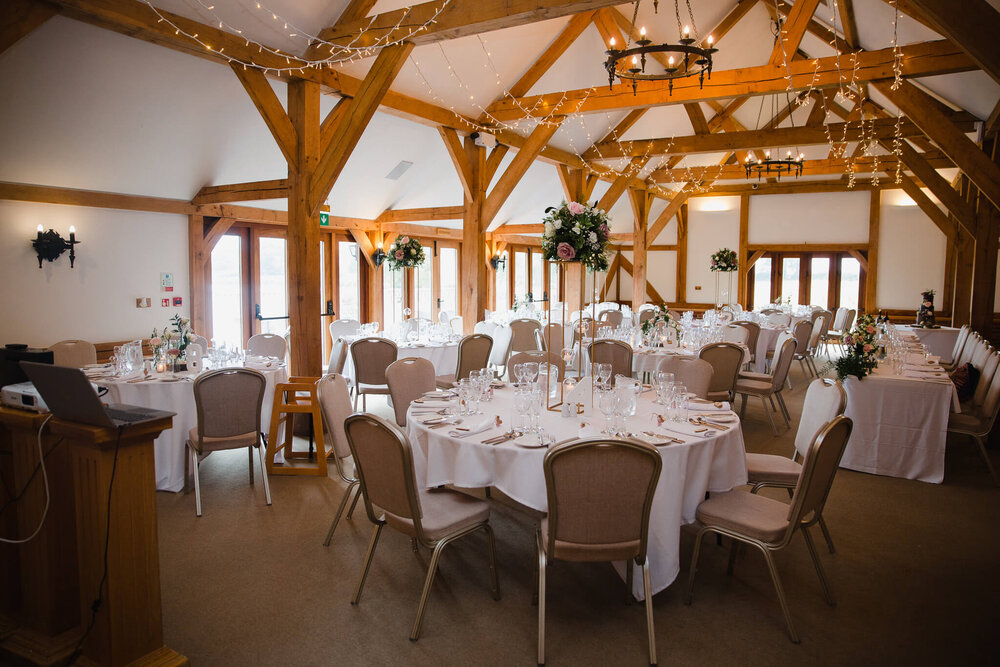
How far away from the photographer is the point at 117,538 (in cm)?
255

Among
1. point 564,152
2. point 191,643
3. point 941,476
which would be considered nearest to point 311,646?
point 191,643

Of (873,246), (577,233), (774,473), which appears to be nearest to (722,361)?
(774,473)

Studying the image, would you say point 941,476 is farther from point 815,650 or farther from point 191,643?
point 191,643

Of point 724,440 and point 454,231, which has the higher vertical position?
point 454,231

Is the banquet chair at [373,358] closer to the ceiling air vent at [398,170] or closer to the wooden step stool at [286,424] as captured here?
the wooden step stool at [286,424]

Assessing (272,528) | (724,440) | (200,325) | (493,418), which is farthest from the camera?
(200,325)

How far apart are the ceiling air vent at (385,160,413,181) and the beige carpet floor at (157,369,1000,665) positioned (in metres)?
6.88

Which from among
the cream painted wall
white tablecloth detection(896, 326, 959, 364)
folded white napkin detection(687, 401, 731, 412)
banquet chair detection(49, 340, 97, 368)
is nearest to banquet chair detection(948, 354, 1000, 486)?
folded white napkin detection(687, 401, 731, 412)

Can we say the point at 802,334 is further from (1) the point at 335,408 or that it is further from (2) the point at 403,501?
(2) the point at 403,501

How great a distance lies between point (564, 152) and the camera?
12.0 metres

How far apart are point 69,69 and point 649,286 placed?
15755 millimetres

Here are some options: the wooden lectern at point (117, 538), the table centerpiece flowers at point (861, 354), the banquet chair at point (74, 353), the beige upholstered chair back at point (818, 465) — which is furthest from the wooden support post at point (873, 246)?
the wooden lectern at point (117, 538)

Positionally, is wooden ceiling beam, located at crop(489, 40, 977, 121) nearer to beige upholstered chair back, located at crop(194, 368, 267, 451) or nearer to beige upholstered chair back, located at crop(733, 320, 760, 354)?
beige upholstered chair back, located at crop(733, 320, 760, 354)

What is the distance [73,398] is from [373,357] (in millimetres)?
4269
